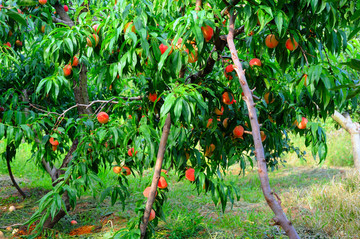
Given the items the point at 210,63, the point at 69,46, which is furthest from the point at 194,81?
the point at 69,46

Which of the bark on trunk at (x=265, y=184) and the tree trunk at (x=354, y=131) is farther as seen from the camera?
the tree trunk at (x=354, y=131)

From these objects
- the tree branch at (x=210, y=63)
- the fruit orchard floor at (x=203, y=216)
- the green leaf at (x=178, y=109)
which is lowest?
the fruit orchard floor at (x=203, y=216)

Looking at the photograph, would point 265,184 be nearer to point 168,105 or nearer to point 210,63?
point 168,105

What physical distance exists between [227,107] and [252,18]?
645mm

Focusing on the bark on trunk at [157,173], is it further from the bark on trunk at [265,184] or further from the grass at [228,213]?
the bark on trunk at [265,184]

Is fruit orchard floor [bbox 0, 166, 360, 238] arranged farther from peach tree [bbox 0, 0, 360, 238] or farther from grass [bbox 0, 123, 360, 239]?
peach tree [bbox 0, 0, 360, 238]

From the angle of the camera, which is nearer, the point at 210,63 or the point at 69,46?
the point at 69,46

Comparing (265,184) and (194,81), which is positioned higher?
(194,81)

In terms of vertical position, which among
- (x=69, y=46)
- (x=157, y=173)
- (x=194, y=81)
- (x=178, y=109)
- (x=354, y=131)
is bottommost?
(x=354, y=131)

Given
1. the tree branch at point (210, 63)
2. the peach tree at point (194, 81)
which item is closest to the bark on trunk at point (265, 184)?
the peach tree at point (194, 81)

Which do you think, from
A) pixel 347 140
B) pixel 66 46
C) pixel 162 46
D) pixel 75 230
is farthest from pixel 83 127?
pixel 347 140

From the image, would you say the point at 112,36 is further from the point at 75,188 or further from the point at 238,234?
the point at 238,234

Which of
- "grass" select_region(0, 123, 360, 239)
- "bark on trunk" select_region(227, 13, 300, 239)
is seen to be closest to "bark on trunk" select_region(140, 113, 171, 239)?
"grass" select_region(0, 123, 360, 239)

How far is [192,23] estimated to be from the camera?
1.25 metres
